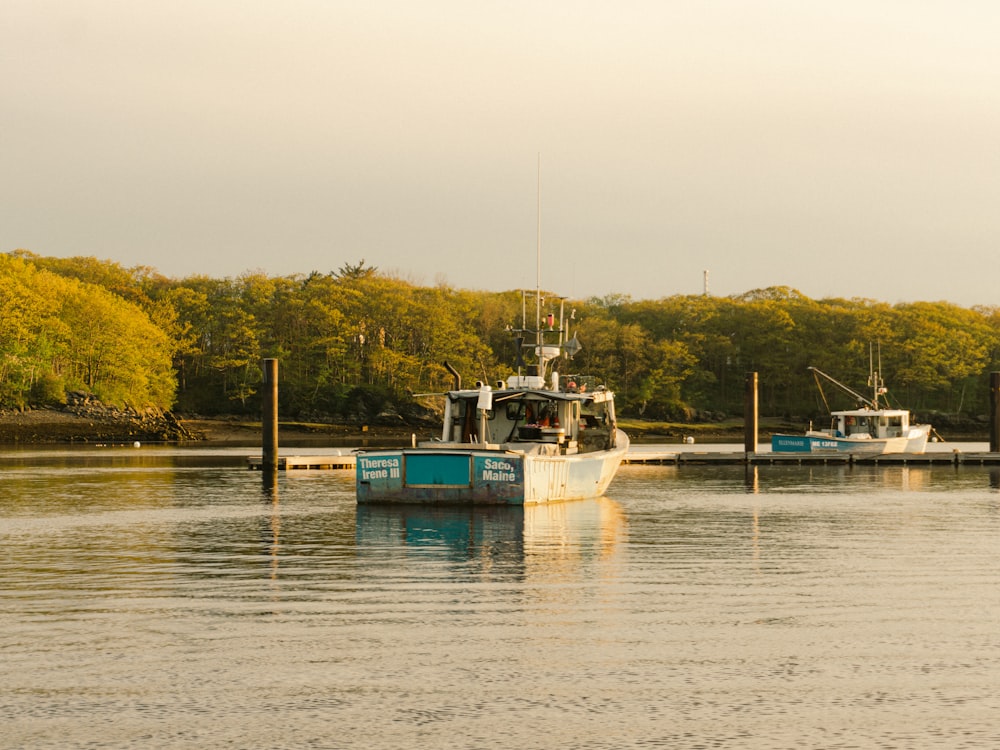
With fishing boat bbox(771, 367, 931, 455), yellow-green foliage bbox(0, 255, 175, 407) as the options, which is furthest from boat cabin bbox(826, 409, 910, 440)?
yellow-green foliage bbox(0, 255, 175, 407)

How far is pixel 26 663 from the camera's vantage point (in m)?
12.3

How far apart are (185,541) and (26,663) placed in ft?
41.7

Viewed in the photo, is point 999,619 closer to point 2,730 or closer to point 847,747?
point 847,747

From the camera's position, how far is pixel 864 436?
6312 cm

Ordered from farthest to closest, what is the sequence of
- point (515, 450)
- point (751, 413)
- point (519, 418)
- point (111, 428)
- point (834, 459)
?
point (111, 428) → point (834, 459) → point (751, 413) → point (519, 418) → point (515, 450)

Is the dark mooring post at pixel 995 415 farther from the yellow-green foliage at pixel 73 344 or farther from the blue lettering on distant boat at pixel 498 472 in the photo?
the yellow-green foliage at pixel 73 344

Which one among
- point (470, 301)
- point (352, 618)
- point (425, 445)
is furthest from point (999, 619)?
point (470, 301)

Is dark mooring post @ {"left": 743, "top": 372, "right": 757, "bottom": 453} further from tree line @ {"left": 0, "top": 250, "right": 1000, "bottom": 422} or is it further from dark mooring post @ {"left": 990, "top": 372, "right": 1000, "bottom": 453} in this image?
tree line @ {"left": 0, "top": 250, "right": 1000, "bottom": 422}

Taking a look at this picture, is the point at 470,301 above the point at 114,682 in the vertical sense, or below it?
above

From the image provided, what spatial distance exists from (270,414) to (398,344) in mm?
77606

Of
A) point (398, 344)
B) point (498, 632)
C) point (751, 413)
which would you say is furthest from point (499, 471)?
point (398, 344)

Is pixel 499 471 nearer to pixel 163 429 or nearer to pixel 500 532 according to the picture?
pixel 500 532

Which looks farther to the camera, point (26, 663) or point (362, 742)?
point (26, 663)

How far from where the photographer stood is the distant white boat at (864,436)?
6212 centimetres
